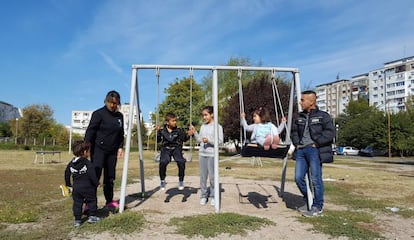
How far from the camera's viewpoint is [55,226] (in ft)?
16.7

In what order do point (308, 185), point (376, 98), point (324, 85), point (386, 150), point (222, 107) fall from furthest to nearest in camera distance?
1. point (324, 85)
2. point (376, 98)
3. point (386, 150)
4. point (222, 107)
5. point (308, 185)

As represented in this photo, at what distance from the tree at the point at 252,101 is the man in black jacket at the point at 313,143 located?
73.9 ft

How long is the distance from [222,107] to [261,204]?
28662mm

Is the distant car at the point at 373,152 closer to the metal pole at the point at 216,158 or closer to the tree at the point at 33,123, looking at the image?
the metal pole at the point at 216,158

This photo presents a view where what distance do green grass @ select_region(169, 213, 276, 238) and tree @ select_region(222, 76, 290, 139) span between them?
23.6 m

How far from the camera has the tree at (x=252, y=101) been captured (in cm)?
2988

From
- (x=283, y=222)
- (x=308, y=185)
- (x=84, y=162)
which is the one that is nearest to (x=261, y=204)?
(x=308, y=185)

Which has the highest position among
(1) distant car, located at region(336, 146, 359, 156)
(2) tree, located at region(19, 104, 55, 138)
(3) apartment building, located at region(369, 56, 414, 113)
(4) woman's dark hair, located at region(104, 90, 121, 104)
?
(3) apartment building, located at region(369, 56, 414, 113)

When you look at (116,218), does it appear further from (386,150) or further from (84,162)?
(386,150)

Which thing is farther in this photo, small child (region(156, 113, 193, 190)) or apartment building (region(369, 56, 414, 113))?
apartment building (region(369, 56, 414, 113))


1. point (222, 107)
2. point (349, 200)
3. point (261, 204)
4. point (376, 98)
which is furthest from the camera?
point (376, 98)

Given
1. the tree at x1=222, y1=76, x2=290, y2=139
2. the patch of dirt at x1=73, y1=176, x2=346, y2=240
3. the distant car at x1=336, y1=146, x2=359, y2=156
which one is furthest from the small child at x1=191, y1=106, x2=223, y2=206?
the distant car at x1=336, y1=146, x2=359, y2=156

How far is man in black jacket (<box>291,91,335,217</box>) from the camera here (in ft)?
19.5

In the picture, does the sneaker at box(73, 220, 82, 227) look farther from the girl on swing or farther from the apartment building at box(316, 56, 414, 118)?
the apartment building at box(316, 56, 414, 118)
